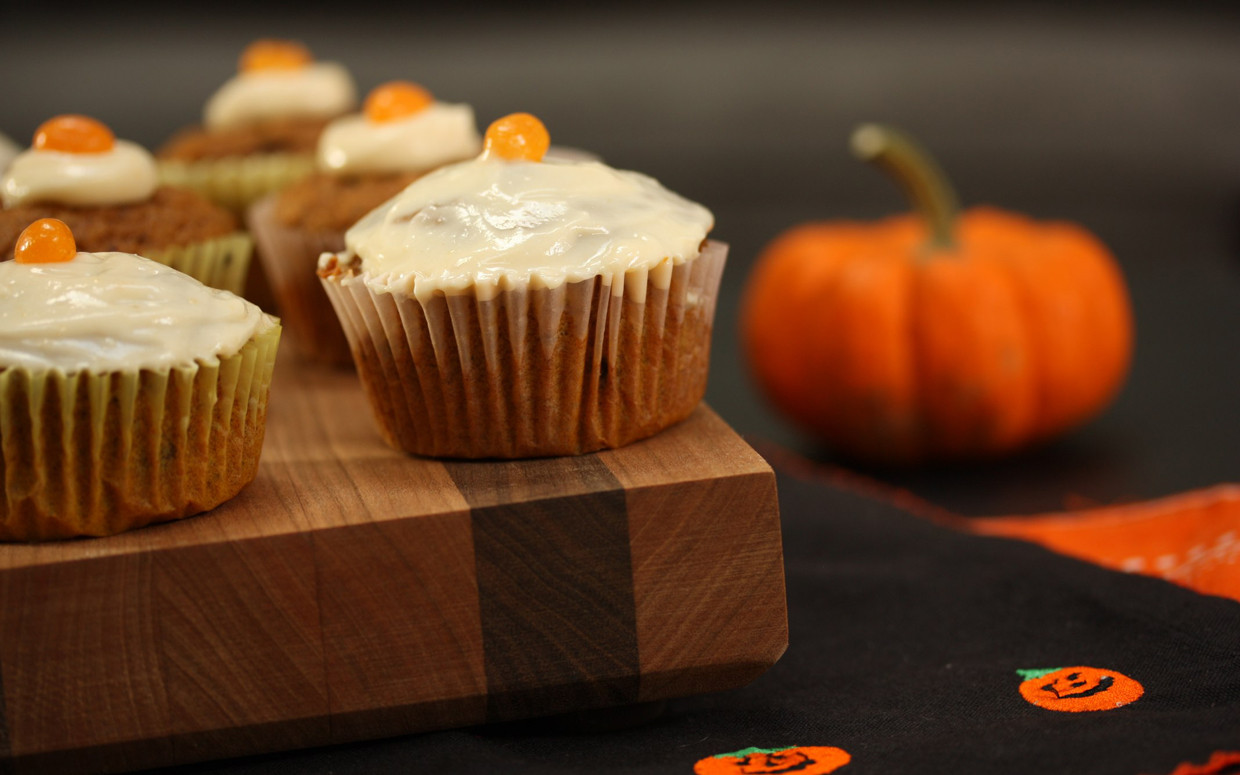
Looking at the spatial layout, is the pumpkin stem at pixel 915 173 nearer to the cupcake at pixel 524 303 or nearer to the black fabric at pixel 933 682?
the black fabric at pixel 933 682

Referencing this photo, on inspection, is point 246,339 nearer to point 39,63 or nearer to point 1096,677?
point 1096,677

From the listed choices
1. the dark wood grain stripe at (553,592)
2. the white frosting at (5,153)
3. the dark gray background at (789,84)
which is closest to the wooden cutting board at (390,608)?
the dark wood grain stripe at (553,592)

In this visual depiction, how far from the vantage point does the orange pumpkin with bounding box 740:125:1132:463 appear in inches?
84.0

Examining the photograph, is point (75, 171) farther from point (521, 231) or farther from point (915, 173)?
point (915, 173)

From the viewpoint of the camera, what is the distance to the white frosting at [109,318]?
0.97 meters

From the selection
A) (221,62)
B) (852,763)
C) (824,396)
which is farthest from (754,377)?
(221,62)

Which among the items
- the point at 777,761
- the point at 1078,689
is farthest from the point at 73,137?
the point at 1078,689

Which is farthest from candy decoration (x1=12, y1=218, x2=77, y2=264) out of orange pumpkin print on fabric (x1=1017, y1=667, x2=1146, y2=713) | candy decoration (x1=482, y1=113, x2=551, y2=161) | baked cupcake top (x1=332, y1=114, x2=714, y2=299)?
orange pumpkin print on fabric (x1=1017, y1=667, x2=1146, y2=713)

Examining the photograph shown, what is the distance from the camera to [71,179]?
1.29 meters

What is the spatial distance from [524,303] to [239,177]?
2.87 ft

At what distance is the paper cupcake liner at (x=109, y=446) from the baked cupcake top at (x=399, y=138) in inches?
19.1

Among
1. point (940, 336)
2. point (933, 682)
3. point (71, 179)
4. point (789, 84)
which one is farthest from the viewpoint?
point (789, 84)

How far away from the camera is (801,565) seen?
1508 mm

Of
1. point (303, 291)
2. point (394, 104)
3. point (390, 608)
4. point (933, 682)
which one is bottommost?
point (933, 682)
